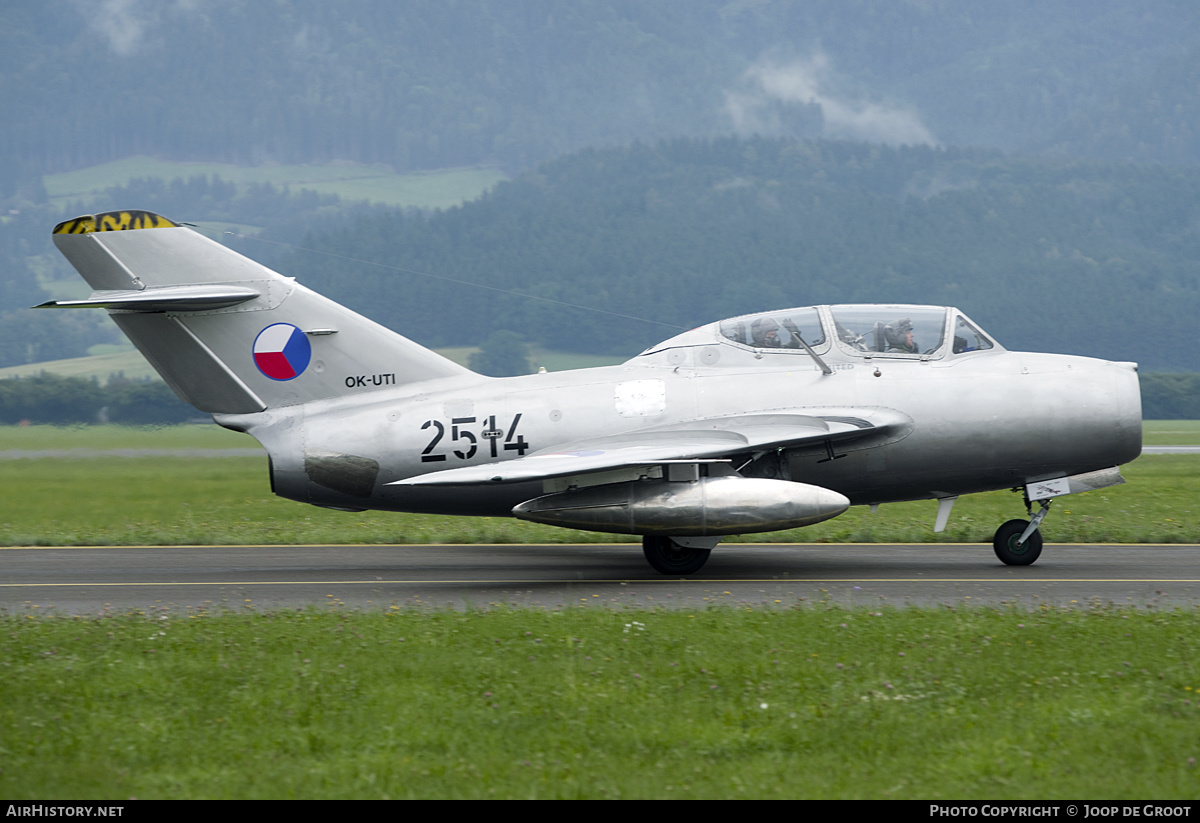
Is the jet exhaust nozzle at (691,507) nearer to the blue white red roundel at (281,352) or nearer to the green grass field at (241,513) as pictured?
the blue white red roundel at (281,352)

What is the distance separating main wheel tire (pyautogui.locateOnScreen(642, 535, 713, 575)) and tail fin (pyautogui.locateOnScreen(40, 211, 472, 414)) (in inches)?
147

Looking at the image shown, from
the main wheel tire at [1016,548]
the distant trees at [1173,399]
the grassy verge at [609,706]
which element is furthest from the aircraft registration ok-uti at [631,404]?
the distant trees at [1173,399]

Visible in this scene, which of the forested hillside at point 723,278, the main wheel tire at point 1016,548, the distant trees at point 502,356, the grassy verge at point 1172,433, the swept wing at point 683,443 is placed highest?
the forested hillside at point 723,278

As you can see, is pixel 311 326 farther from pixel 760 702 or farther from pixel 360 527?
pixel 760 702

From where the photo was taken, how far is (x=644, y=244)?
634 ft

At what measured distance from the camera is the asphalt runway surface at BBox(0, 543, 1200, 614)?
40.8 feet

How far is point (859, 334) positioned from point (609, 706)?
29.2 ft

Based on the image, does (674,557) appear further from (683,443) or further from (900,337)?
(900,337)

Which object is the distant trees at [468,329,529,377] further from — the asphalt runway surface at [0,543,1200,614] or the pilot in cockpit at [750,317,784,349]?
the pilot in cockpit at [750,317,784,349]

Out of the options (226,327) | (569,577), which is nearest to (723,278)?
(226,327)

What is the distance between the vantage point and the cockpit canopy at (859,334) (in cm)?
1541

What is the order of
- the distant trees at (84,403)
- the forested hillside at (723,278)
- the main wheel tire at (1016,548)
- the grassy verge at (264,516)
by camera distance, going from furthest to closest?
1. the forested hillside at (723,278)
2. the distant trees at (84,403)
3. the grassy verge at (264,516)
4. the main wheel tire at (1016,548)

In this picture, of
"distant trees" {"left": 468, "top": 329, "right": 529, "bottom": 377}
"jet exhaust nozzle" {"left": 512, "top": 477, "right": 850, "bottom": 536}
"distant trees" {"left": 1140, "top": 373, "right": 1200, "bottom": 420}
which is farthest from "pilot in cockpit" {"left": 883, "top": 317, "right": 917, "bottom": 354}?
"distant trees" {"left": 468, "top": 329, "right": 529, "bottom": 377}

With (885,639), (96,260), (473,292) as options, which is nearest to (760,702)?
(885,639)
